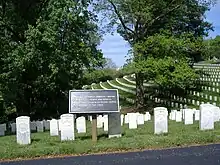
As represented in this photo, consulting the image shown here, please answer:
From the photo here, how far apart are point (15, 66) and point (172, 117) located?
30.2ft

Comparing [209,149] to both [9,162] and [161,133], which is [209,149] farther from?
[9,162]

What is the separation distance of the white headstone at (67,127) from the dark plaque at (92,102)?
50cm

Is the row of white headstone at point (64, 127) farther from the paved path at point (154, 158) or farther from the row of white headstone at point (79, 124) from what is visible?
the row of white headstone at point (79, 124)

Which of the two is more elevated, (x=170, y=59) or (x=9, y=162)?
(x=170, y=59)

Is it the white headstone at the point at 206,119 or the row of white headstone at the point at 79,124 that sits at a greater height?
the white headstone at the point at 206,119

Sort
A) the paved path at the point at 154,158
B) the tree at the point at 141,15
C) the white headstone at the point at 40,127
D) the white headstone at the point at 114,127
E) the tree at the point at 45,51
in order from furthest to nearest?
the tree at the point at 141,15, the tree at the point at 45,51, the white headstone at the point at 40,127, the white headstone at the point at 114,127, the paved path at the point at 154,158

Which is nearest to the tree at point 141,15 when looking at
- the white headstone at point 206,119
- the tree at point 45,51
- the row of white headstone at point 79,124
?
the tree at point 45,51

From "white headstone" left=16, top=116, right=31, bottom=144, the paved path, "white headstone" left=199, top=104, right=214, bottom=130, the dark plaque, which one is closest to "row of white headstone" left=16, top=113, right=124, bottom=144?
"white headstone" left=16, top=116, right=31, bottom=144

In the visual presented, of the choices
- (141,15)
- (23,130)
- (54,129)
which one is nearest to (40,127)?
(54,129)

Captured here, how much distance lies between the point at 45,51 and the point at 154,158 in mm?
14331

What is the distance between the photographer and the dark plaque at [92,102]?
43.8 feet

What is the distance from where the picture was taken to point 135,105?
124ft

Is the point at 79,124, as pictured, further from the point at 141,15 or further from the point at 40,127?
the point at 141,15

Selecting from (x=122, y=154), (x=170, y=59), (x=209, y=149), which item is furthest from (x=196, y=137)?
(x=170, y=59)
